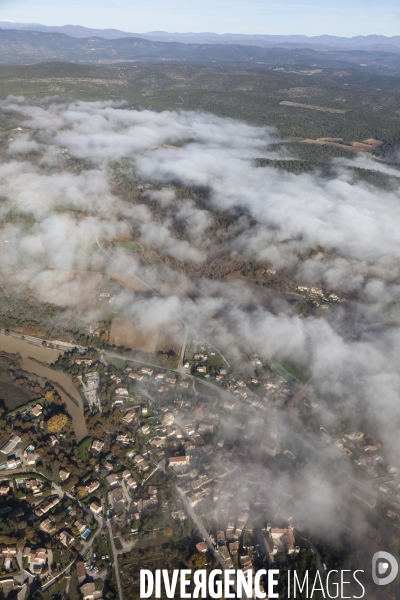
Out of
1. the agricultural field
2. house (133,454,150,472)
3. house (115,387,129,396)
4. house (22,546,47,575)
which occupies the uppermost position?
the agricultural field

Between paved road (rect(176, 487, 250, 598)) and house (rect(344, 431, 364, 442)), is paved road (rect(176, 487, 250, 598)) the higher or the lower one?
the lower one

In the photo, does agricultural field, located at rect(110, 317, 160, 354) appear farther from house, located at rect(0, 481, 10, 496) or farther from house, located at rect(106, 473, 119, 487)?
house, located at rect(0, 481, 10, 496)

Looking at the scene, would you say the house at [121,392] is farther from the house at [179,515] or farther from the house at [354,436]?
the house at [354,436]

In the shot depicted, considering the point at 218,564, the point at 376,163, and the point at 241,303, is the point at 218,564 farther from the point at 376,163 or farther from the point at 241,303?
the point at 376,163

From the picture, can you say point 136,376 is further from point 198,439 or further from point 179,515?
point 179,515

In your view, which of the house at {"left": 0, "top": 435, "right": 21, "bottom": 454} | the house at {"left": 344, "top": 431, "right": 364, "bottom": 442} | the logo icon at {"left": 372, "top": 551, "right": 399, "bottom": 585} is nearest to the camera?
the logo icon at {"left": 372, "top": 551, "right": 399, "bottom": 585}

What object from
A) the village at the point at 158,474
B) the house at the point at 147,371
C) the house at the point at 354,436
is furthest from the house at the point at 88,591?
the house at the point at 354,436

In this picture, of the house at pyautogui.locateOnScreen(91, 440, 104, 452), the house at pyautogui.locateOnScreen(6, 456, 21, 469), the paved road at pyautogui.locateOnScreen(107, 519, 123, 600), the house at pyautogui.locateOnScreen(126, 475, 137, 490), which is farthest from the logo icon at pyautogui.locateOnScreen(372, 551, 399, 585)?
the house at pyautogui.locateOnScreen(6, 456, 21, 469)
